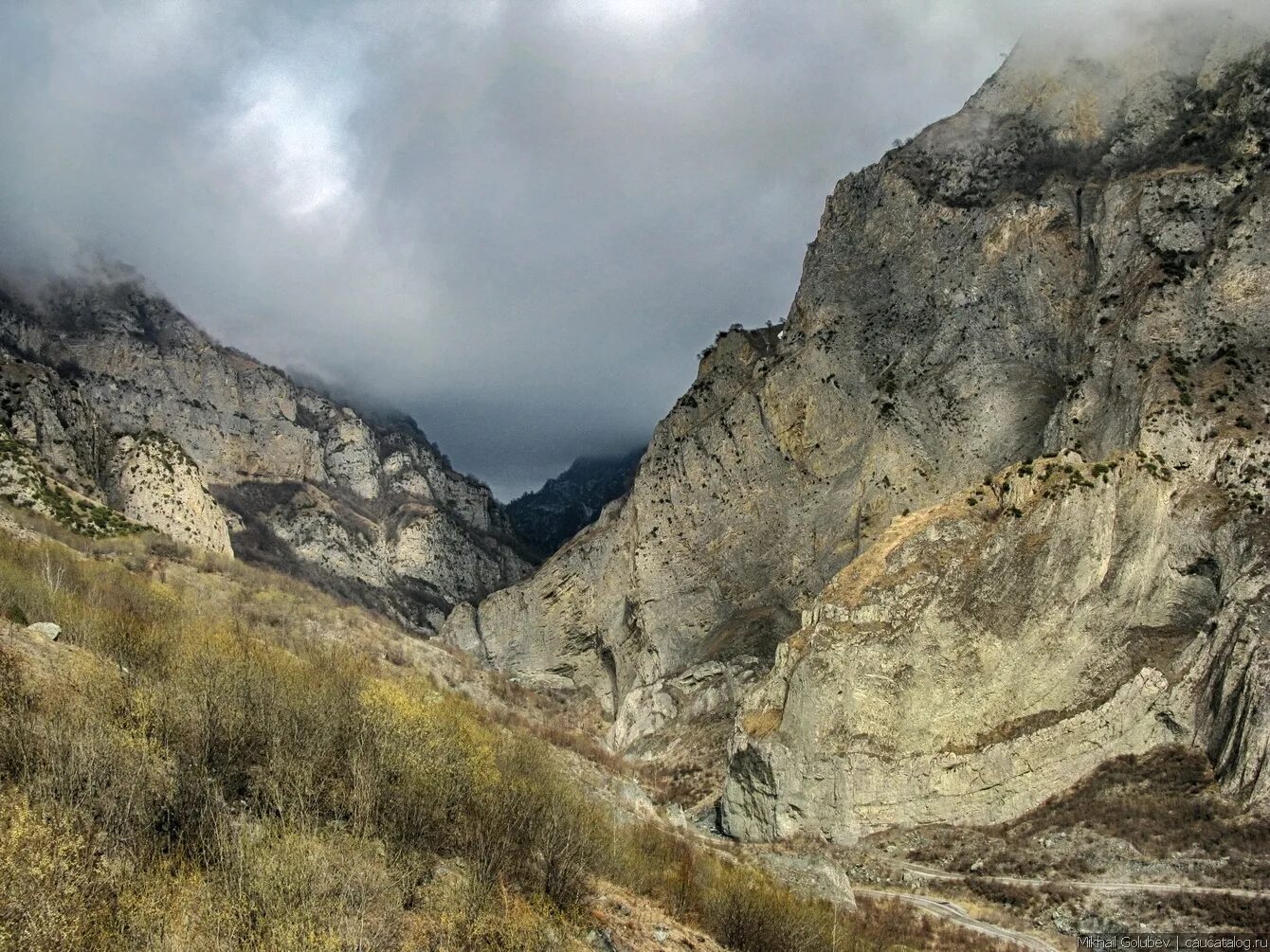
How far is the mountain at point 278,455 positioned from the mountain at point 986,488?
154 feet

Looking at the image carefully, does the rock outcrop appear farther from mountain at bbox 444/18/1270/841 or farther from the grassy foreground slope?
the grassy foreground slope

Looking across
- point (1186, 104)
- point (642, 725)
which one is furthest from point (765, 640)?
point (1186, 104)

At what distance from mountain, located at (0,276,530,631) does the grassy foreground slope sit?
90860 millimetres

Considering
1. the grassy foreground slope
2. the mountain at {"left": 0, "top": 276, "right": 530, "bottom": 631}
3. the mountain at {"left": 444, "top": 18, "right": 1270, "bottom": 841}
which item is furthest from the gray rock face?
the mountain at {"left": 0, "top": 276, "right": 530, "bottom": 631}

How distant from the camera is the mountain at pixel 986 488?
3903 centimetres

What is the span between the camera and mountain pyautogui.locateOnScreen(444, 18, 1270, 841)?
128 ft

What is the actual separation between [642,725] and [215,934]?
198 ft

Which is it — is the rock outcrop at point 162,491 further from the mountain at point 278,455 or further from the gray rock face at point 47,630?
the gray rock face at point 47,630

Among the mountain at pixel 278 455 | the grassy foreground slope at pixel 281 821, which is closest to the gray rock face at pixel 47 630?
the grassy foreground slope at pixel 281 821

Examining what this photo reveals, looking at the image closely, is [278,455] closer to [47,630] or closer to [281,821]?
[47,630]

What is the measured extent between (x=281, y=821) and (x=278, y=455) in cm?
13968

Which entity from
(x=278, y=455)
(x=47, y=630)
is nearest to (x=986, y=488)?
(x=47, y=630)

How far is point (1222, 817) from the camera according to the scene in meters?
31.4

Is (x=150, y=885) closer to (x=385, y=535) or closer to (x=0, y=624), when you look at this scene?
(x=0, y=624)
